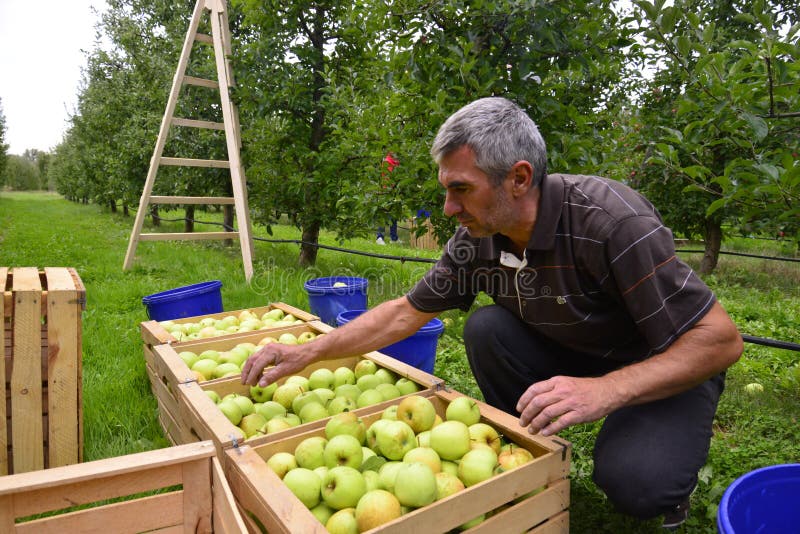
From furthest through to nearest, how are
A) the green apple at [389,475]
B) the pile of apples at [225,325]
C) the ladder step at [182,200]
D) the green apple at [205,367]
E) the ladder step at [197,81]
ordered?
1. the ladder step at [197,81]
2. the ladder step at [182,200]
3. the pile of apples at [225,325]
4. the green apple at [205,367]
5. the green apple at [389,475]

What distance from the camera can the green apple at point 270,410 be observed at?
6.60 feet

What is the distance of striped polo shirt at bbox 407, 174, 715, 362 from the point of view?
1.59 metres

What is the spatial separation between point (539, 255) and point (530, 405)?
660mm

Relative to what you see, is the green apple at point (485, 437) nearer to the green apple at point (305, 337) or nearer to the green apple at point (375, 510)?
the green apple at point (375, 510)

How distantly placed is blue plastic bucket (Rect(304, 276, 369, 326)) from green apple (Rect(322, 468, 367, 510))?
2339 mm

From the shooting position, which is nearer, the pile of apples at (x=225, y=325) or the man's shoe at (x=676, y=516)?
the man's shoe at (x=676, y=516)

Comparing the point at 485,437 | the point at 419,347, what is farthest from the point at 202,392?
the point at 419,347

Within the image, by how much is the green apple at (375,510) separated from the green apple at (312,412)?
617 millimetres

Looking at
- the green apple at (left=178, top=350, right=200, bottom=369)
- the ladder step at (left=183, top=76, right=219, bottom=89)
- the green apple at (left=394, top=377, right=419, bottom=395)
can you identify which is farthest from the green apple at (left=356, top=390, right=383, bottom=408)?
the ladder step at (left=183, top=76, right=219, bottom=89)

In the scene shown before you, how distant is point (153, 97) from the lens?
396 inches

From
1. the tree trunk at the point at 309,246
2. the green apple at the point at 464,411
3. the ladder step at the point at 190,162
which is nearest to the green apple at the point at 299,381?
the green apple at the point at 464,411

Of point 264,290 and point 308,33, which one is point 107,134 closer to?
point 308,33

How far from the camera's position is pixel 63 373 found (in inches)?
77.6

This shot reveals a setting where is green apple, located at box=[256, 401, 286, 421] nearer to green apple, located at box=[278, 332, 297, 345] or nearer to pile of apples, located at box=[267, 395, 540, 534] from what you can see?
pile of apples, located at box=[267, 395, 540, 534]
